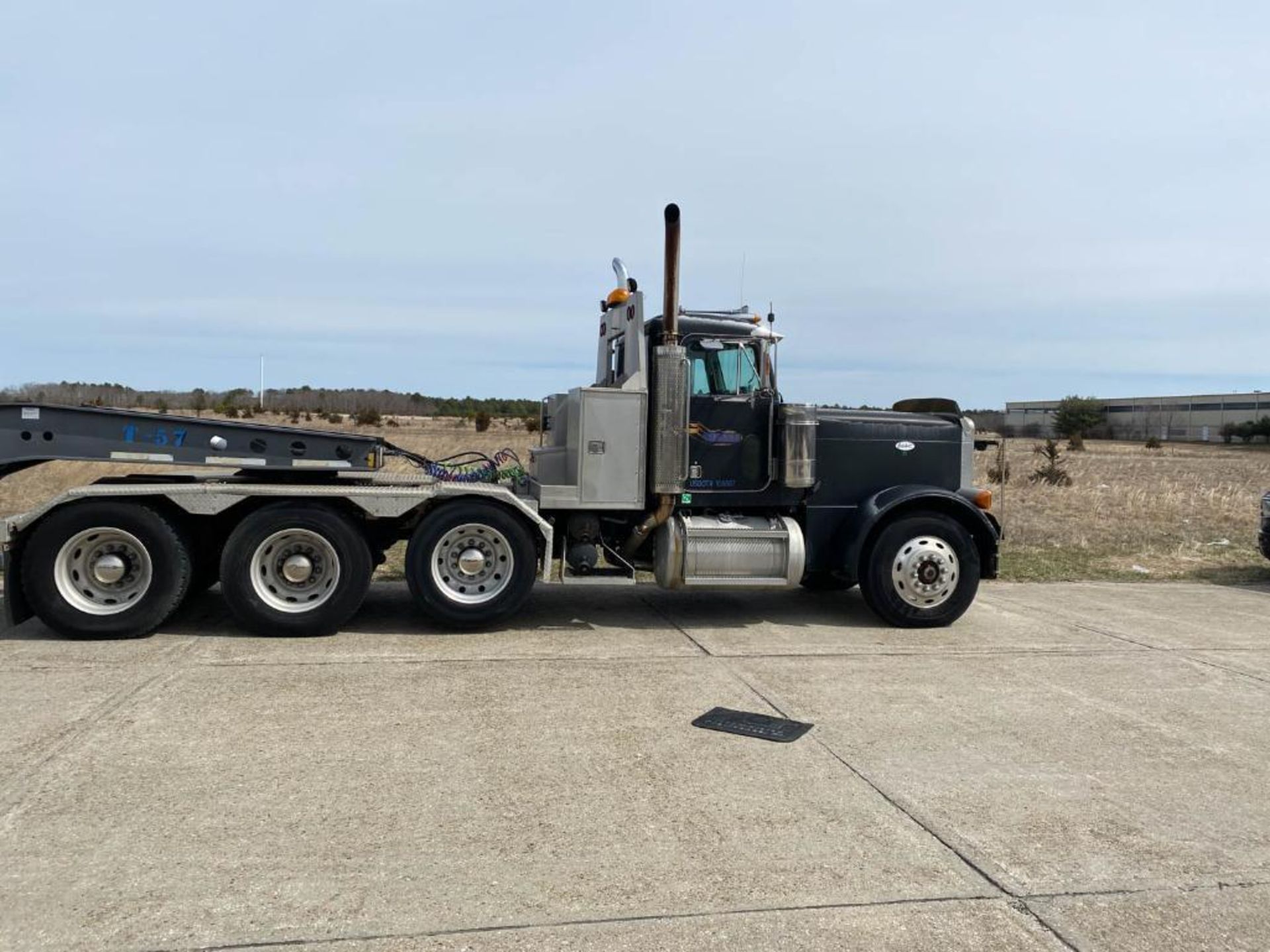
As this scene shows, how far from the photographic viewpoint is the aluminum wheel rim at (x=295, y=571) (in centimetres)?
721

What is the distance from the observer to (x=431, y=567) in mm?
7359

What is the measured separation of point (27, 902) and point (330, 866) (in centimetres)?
98

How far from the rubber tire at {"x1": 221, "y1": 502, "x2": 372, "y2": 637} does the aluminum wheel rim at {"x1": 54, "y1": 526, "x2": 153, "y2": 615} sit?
0.59 m

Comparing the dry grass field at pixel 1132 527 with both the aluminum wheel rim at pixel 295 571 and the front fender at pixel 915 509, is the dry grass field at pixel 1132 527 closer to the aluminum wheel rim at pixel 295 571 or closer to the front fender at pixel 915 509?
the front fender at pixel 915 509

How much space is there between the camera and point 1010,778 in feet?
15.2

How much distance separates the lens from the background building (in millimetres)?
90812

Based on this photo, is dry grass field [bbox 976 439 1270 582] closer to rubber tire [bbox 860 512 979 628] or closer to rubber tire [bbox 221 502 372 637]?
rubber tire [bbox 860 512 979 628]

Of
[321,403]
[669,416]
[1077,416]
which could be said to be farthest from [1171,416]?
[669,416]

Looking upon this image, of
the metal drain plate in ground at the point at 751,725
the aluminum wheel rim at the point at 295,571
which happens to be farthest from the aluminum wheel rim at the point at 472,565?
the metal drain plate in ground at the point at 751,725

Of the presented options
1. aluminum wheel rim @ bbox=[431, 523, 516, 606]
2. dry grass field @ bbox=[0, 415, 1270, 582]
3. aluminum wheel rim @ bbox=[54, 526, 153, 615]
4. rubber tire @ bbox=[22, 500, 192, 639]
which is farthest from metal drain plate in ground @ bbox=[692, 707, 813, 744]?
dry grass field @ bbox=[0, 415, 1270, 582]

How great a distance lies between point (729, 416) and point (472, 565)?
8.12ft

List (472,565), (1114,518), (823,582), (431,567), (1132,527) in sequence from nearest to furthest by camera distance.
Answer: (431,567), (472,565), (823,582), (1132,527), (1114,518)

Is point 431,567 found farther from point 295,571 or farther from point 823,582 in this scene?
point 823,582

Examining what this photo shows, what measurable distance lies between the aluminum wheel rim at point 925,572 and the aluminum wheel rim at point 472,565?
3226 mm
